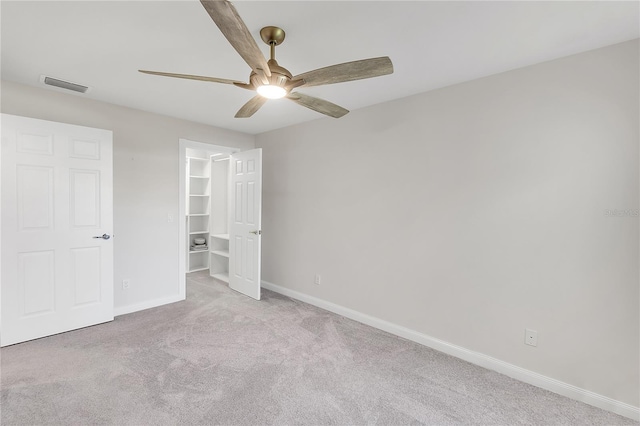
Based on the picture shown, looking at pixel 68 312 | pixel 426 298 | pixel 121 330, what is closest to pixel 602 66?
pixel 426 298

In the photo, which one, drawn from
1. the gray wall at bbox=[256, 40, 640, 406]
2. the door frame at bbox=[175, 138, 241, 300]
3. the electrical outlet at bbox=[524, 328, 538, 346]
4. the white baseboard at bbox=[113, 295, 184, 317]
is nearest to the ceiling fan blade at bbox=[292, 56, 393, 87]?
the gray wall at bbox=[256, 40, 640, 406]

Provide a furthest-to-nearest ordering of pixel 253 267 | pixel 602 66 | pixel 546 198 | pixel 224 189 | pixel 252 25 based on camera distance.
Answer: pixel 224 189
pixel 253 267
pixel 546 198
pixel 602 66
pixel 252 25

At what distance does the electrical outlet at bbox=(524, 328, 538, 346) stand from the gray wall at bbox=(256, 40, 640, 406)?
0.13 ft

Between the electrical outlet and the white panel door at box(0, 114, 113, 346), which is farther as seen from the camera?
the white panel door at box(0, 114, 113, 346)

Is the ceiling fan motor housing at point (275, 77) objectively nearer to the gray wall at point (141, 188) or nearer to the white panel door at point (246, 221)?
the white panel door at point (246, 221)

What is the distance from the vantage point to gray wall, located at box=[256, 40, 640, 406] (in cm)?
193

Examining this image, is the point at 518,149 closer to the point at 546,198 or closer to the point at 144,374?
the point at 546,198

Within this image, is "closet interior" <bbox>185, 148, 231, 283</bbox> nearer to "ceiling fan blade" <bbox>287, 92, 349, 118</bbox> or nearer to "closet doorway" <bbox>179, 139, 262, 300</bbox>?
"closet doorway" <bbox>179, 139, 262, 300</bbox>

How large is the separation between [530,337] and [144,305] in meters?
3.94

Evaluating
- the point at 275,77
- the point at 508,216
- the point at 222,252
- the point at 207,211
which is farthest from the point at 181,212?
the point at 508,216

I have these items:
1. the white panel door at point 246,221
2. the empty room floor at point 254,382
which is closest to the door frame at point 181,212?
the white panel door at point 246,221

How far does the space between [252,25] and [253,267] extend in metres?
2.97

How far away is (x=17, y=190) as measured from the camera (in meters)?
2.60

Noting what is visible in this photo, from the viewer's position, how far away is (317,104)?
2.05m
